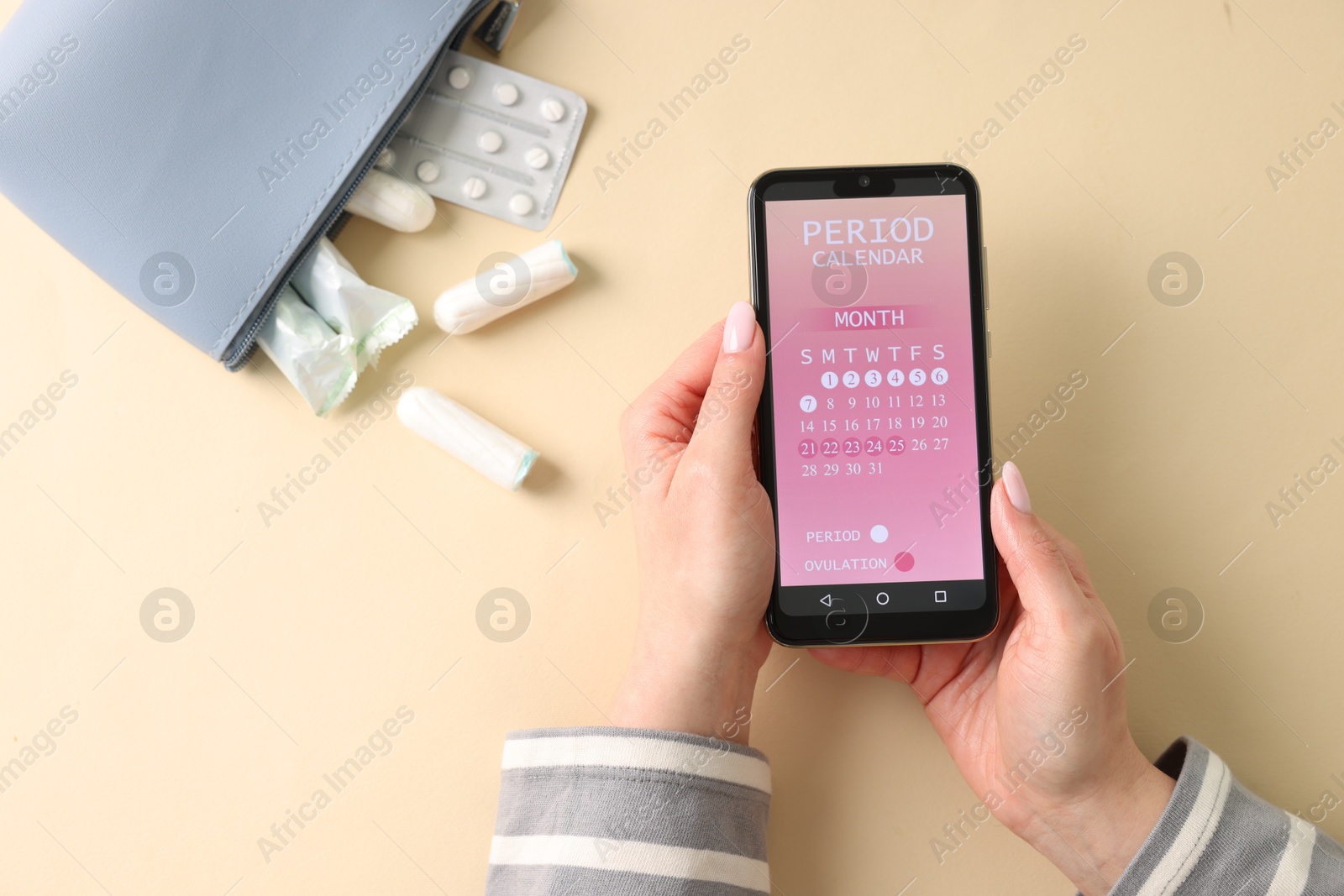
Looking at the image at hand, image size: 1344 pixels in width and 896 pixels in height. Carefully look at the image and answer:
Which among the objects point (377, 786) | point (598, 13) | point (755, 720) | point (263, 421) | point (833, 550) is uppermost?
point (598, 13)

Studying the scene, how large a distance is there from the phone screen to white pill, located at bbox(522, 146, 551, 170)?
0.67 feet

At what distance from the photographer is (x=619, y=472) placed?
694 mm

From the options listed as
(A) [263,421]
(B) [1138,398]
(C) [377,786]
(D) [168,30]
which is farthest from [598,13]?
(C) [377,786]

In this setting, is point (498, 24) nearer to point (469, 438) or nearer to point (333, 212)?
point (333, 212)

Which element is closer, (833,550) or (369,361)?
(833,550)

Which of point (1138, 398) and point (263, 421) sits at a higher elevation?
point (1138, 398)

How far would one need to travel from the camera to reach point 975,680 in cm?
64

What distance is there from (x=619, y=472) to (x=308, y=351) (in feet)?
0.83

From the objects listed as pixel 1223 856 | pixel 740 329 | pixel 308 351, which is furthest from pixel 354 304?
pixel 1223 856

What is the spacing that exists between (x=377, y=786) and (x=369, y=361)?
0.32 metres

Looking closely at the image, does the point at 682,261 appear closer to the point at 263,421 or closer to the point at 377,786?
the point at 263,421

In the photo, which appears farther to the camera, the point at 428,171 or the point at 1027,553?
the point at 428,171

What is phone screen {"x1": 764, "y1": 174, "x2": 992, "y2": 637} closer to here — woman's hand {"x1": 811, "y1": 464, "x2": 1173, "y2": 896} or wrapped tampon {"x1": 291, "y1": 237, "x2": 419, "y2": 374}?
woman's hand {"x1": 811, "y1": 464, "x2": 1173, "y2": 896}

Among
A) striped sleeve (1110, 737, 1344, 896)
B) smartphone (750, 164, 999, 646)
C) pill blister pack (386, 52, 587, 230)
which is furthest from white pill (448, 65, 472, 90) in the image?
striped sleeve (1110, 737, 1344, 896)
